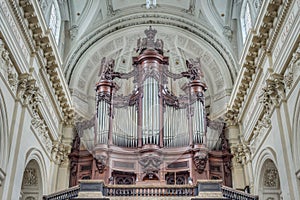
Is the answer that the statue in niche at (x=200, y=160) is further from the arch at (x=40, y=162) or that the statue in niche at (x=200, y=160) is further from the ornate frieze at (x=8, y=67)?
the ornate frieze at (x=8, y=67)

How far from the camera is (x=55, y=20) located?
1561 centimetres

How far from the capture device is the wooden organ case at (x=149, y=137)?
1384 centimetres

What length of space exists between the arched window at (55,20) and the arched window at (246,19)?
672 cm

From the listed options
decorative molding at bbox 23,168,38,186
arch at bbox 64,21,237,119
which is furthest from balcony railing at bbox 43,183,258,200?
arch at bbox 64,21,237,119

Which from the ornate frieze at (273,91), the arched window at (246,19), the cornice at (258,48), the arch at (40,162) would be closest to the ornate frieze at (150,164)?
the arch at (40,162)

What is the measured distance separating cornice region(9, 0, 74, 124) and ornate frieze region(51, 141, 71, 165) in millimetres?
1315

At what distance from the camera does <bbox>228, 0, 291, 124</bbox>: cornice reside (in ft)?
34.9

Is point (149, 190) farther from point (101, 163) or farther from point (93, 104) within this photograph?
point (93, 104)

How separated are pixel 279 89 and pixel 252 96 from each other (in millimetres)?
2996

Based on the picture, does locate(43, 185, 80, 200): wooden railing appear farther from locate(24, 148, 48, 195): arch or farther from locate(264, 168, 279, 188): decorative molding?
locate(264, 168, 279, 188): decorative molding

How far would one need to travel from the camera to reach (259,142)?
12.9m

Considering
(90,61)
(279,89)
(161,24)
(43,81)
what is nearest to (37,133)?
(43,81)

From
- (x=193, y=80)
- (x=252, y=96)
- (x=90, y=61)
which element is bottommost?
(x=252, y=96)

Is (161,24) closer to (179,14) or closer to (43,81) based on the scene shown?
(179,14)
